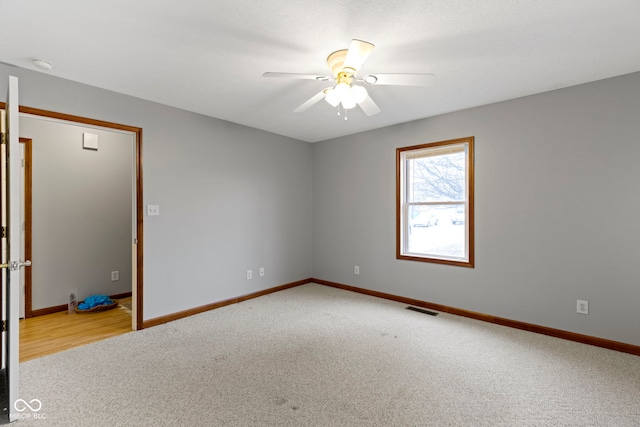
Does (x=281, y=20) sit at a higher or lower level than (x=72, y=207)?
higher

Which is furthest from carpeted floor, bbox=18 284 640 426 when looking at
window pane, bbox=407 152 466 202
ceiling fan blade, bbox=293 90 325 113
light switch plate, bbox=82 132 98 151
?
light switch plate, bbox=82 132 98 151

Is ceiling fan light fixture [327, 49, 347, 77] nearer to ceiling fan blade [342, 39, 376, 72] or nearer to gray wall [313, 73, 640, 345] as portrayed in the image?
ceiling fan blade [342, 39, 376, 72]

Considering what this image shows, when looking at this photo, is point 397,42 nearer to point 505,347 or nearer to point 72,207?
point 505,347

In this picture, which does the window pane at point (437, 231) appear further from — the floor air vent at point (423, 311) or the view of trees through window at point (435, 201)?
the floor air vent at point (423, 311)

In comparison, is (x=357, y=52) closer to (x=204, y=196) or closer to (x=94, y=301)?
(x=204, y=196)

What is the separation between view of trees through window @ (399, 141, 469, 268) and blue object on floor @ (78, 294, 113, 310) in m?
3.96

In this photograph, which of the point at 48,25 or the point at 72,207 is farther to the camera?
the point at 72,207

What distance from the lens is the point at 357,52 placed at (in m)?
1.93

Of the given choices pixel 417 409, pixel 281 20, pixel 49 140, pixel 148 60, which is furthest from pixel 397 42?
pixel 49 140

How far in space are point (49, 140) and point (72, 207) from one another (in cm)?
86

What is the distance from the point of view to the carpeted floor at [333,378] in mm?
1928

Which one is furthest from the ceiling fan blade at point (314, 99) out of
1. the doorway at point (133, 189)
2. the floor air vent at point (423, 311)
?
the floor air vent at point (423, 311)

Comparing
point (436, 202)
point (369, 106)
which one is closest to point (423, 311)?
point (436, 202)

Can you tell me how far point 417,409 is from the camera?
6.52ft
